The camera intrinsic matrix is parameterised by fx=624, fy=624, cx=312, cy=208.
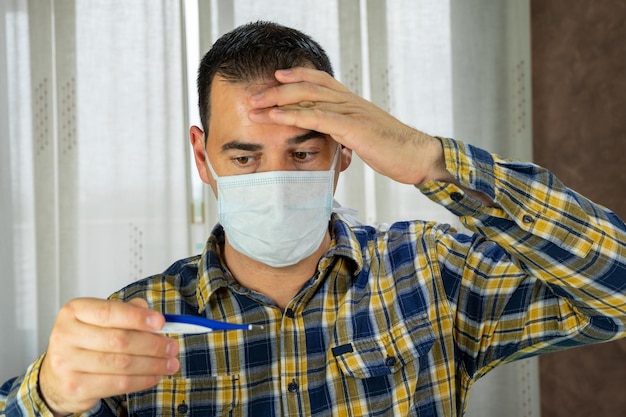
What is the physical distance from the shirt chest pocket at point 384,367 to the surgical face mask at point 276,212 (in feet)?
0.71

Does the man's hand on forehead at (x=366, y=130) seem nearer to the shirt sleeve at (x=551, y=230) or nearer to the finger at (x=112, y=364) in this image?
the shirt sleeve at (x=551, y=230)

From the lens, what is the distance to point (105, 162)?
2508mm

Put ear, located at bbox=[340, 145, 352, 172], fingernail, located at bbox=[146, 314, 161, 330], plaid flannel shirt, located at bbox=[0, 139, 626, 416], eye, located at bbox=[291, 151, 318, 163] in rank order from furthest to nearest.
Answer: ear, located at bbox=[340, 145, 352, 172]
eye, located at bbox=[291, 151, 318, 163]
plaid flannel shirt, located at bbox=[0, 139, 626, 416]
fingernail, located at bbox=[146, 314, 161, 330]

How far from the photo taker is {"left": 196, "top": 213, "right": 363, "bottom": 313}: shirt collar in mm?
1273

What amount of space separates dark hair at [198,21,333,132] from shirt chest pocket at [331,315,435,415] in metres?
0.57

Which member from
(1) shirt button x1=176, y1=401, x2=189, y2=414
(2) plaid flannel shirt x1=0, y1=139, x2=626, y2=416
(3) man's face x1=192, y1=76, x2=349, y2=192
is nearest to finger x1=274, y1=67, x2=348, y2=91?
(3) man's face x1=192, y1=76, x2=349, y2=192

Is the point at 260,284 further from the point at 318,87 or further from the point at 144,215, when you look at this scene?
the point at 144,215

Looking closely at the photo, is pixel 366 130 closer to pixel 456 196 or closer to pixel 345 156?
pixel 456 196

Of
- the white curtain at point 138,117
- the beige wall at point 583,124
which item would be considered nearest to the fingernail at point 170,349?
the white curtain at point 138,117

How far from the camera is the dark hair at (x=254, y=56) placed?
4.18 ft

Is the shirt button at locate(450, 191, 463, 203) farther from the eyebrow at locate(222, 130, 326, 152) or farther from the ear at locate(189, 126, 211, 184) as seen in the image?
the ear at locate(189, 126, 211, 184)

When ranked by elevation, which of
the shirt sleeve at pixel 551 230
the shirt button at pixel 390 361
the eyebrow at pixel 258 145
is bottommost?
the shirt button at pixel 390 361

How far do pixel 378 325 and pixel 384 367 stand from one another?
0.30 ft

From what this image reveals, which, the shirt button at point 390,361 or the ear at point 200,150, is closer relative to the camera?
the shirt button at point 390,361
